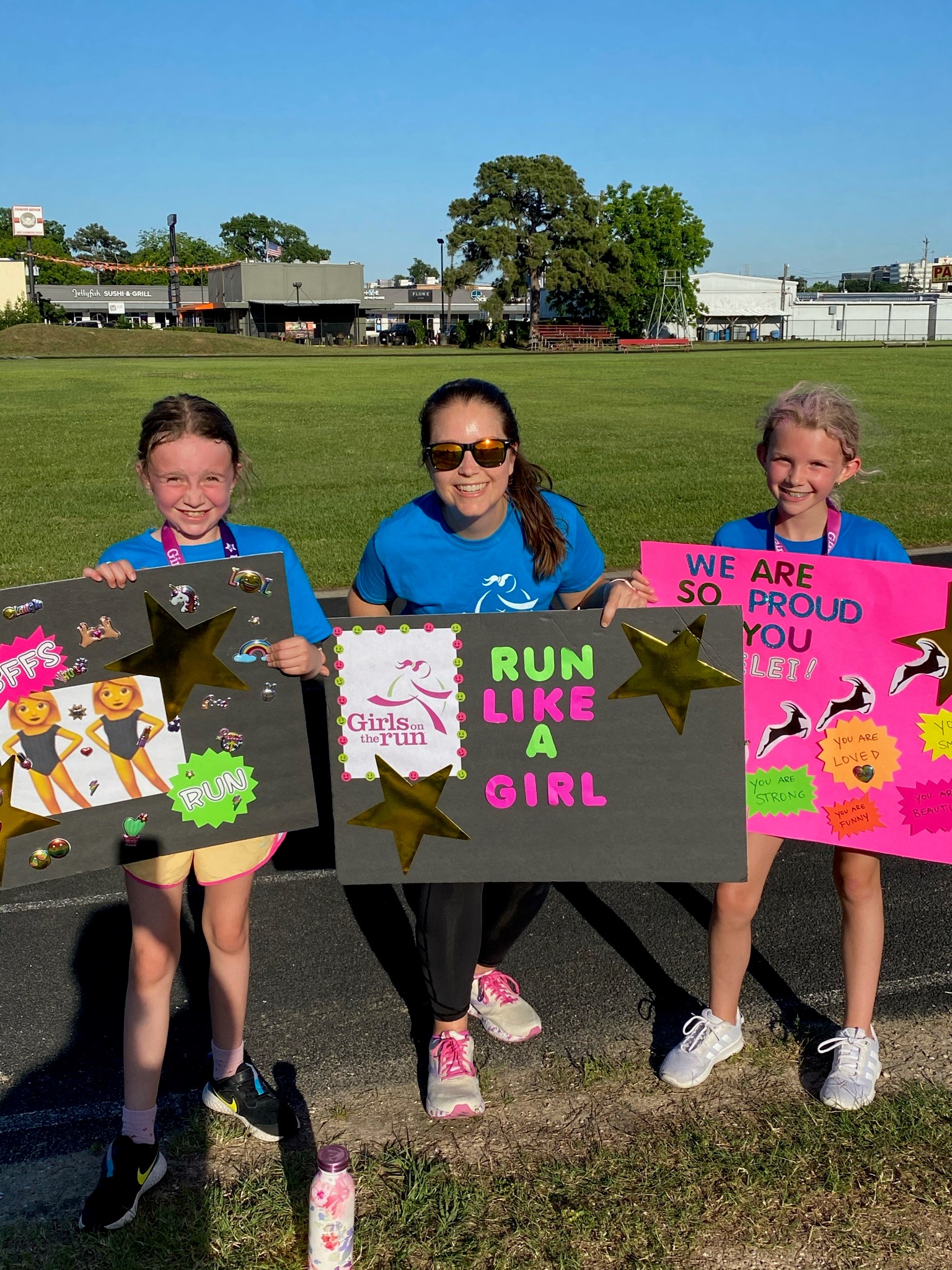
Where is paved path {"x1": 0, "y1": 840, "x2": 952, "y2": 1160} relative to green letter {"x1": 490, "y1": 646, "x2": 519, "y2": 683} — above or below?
below

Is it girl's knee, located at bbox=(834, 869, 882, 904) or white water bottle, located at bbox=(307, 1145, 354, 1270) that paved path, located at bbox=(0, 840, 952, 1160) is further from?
white water bottle, located at bbox=(307, 1145, 354, 1270)

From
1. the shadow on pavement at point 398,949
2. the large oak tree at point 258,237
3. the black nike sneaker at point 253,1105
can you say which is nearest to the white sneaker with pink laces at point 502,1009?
the shadow on pavement at point 398,949

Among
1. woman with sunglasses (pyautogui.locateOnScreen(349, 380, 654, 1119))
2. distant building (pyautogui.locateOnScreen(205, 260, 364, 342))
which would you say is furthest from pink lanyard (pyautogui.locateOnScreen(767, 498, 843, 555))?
distant building (pyautogui.locateOnScreen(205, 260, 364, 342))

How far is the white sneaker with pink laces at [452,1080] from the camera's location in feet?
9.65

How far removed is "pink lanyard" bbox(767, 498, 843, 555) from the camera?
2.92m

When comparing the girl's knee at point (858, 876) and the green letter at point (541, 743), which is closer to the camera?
the green letter at point (541, 743)

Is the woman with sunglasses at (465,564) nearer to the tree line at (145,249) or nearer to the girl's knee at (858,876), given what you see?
the girl's knee at (858,876)

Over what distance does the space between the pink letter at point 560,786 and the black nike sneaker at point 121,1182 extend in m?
1.29

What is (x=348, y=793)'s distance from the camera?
277 centimetres

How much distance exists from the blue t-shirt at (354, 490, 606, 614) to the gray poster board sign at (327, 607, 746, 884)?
27cm

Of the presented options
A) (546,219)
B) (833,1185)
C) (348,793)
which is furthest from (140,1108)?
(546,219)

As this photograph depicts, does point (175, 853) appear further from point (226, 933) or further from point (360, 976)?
point (360, 976)

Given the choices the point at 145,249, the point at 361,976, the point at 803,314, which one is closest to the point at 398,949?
the point at 361,976

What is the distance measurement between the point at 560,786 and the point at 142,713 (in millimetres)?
1032
